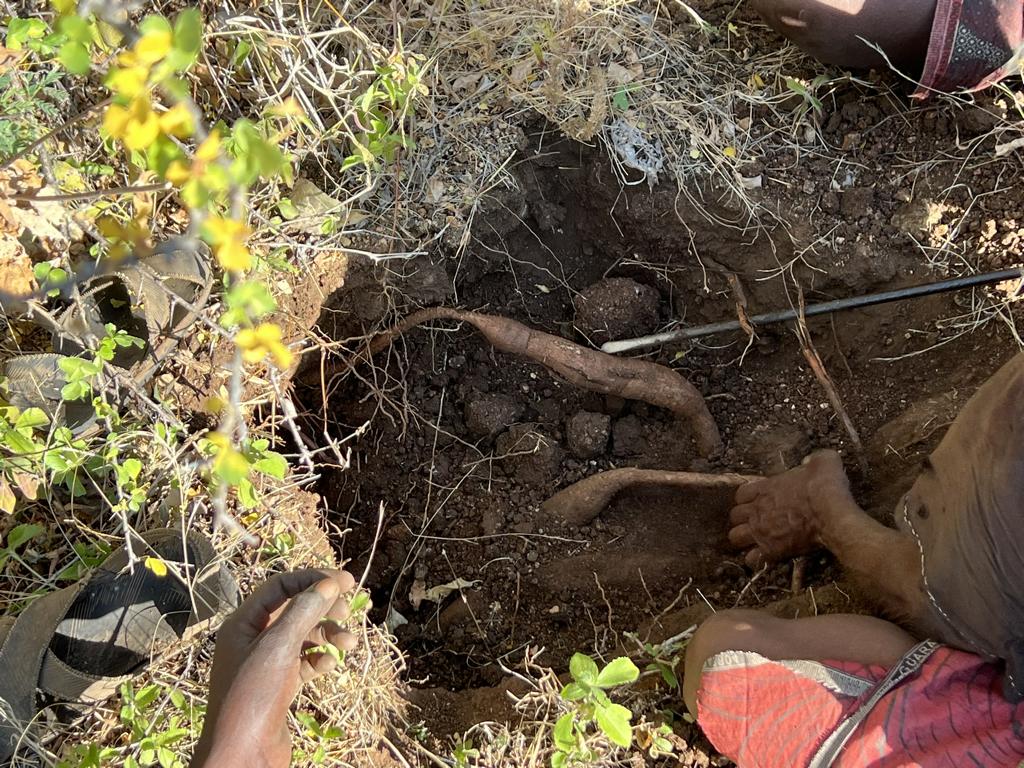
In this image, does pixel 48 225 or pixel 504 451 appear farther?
pixel 504 451

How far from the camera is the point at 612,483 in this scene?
2.19m

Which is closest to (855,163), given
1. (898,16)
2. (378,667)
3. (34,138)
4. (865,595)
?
(898,16)

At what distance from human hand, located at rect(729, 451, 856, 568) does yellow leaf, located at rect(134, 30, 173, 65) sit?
1832 millimetres

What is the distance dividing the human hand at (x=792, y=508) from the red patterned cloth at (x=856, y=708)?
45cm

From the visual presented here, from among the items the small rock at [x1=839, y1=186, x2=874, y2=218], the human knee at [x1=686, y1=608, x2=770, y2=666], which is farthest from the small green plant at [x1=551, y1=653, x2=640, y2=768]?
the small rock at [x1=839, y1=186, x2=874, y2=218]

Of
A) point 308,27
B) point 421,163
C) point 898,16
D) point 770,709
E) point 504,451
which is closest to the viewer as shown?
point 770,709

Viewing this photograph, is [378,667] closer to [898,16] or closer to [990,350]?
[990,350]

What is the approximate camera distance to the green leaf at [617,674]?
56.2 inches

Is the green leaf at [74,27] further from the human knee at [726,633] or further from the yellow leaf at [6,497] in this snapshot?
the human knee at [726,633]

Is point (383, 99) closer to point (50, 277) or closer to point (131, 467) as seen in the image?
point (50, 277)

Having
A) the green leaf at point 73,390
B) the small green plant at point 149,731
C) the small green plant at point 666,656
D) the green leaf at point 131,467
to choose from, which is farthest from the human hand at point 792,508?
the green leaf at point 73,390

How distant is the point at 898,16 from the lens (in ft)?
6.57

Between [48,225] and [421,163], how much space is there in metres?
0.98

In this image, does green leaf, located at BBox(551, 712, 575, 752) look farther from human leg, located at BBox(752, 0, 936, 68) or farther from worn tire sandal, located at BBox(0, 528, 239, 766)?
human leg, located at BBox(752, 0, 936, 68)
